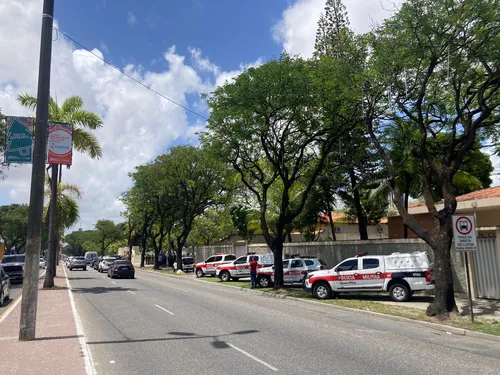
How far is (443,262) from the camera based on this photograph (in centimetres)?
1315

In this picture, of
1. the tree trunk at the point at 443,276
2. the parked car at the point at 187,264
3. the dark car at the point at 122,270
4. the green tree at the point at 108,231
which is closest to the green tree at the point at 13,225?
the green tree at the point at 108,231

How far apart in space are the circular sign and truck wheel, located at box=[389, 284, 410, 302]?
5.32m

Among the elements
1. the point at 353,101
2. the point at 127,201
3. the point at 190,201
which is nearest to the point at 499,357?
the point at 353,101

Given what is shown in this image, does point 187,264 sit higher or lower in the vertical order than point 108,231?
lower

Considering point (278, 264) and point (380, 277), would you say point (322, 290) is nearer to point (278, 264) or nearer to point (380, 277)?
point (380, 277)

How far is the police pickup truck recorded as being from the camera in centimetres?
1664

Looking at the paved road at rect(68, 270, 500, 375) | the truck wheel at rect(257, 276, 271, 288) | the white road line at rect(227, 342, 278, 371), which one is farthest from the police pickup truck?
the white road line at rect(227, 342, 278, 371)

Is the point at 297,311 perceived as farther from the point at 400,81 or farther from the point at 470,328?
the point at 400,81

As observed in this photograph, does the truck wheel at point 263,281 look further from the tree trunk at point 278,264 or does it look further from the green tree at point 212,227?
the green tree at point 212,227

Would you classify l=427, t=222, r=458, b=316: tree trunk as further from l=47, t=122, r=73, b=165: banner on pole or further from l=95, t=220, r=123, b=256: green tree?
l=95, t=220, r=123, b=256: green tree

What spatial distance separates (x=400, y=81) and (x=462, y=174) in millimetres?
15545

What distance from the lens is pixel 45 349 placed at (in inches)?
336

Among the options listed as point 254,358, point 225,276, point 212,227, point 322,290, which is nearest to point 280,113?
point 322,290

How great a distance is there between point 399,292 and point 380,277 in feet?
2.89
